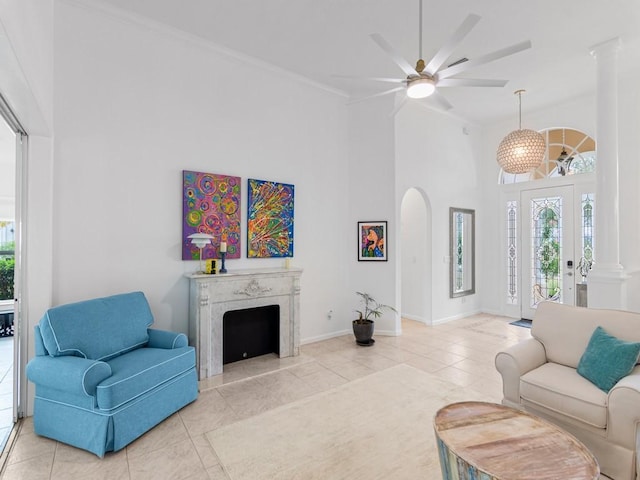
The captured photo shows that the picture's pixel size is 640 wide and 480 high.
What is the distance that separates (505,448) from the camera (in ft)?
5.16

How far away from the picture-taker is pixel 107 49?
329 centimetres

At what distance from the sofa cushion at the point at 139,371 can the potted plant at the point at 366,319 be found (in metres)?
2.37

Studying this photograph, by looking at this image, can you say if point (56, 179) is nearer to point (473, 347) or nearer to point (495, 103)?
point (473, 347)

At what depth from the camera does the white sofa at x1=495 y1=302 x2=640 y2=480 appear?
1.93 meters

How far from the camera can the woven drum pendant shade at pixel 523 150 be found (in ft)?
15.5

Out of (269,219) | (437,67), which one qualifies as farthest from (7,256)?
(437,67)

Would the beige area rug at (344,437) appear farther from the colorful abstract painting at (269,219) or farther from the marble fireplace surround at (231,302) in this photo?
the colorful abstract painting at (269,219)

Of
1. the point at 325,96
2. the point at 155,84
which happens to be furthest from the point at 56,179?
the point at 325,96

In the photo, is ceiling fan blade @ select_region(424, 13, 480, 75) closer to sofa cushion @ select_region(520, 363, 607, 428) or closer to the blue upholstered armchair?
sofa cushion @ select_region(520, 363, 607, 428)

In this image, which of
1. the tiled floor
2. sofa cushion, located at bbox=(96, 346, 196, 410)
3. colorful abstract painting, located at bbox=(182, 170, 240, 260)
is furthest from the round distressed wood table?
colorful abstract painting, located at bbox=(182, 170, 240, 260)

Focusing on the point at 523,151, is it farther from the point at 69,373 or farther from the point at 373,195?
the point at 69,373

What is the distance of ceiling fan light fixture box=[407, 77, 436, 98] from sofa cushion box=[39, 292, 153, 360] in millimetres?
3076

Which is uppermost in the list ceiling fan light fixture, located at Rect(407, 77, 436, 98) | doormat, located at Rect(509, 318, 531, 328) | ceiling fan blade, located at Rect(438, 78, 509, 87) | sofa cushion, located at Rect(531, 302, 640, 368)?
ceiling fan blade, located at Rect(438, 78, 509, 87)

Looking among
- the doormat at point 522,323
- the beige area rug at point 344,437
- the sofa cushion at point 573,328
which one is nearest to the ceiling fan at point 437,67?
the sofa cushion at point 573,328
